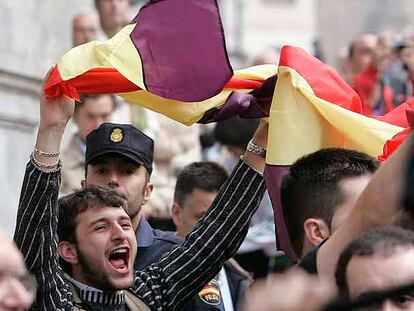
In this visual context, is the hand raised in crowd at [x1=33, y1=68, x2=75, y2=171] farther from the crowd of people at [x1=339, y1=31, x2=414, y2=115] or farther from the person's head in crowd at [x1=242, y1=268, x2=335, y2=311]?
the crowd of people at [x1=339, y1=31, x2=414, y2=115]

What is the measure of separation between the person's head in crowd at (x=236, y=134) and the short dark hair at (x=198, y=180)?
1.54 metres

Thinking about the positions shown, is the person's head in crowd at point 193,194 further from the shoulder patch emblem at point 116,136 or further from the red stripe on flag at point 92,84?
the red stripe on flag at point 92,84

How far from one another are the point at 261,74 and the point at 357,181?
132cm

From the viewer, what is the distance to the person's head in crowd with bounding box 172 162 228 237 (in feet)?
26.3

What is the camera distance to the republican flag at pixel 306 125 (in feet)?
20.1

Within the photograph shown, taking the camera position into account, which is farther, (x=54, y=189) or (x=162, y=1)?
(x=162, y=1)

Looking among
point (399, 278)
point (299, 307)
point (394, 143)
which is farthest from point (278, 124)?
point (299, 307)

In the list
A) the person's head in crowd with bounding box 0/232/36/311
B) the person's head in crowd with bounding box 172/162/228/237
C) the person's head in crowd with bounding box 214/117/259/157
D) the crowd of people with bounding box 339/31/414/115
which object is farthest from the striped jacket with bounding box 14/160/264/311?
the crowd of people with bounding box 339/31/414/115

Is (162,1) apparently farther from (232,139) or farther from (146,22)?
(232,139)

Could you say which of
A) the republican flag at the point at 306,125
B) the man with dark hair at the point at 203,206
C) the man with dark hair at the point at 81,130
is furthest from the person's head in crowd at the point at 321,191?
the man with dark hair at the point at 81,130

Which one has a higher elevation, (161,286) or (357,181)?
(357,181)

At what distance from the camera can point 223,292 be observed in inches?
292

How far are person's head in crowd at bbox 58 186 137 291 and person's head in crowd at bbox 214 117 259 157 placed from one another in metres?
3.80

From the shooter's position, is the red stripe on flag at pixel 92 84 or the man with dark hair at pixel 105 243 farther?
the red stripe on flag at pixel 92 84
